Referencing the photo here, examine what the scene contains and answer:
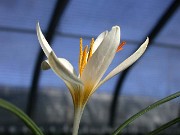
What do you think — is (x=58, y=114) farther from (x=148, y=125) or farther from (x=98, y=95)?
(x=148, y=125)

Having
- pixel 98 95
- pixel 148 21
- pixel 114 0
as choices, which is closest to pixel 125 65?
pixel 114 0

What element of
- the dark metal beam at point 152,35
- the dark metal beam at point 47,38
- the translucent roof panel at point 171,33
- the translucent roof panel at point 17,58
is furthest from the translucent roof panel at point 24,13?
the translucent roof panel at point 171,33

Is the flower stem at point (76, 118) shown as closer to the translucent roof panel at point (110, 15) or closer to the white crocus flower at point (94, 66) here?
the white crocus flower at point (94, 66)

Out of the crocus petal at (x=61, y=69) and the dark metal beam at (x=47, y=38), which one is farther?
the dark metal beam at (x=47, y=38)

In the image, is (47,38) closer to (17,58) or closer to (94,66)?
(17,58)

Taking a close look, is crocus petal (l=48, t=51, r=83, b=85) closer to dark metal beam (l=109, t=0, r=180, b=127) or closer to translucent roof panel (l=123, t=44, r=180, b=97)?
dark metal beam (l=109, t=0, r=180, b=127)

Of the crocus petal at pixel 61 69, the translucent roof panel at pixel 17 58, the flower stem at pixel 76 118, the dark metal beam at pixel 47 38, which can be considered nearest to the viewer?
the crocus petal at pixel 61 69

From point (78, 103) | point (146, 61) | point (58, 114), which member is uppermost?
point (146, 61)
